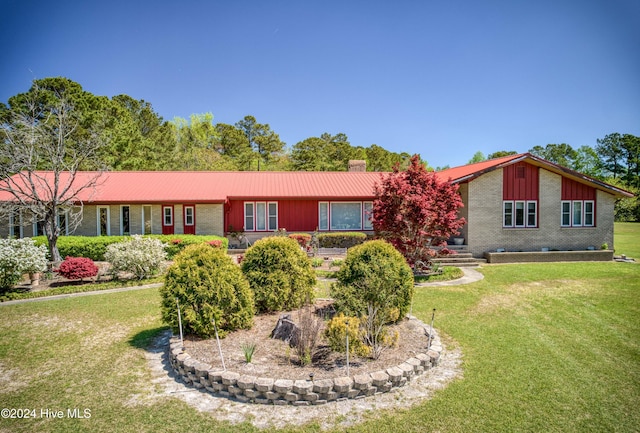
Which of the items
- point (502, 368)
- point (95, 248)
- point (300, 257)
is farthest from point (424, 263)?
point (95, 248)

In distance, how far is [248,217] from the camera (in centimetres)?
2330

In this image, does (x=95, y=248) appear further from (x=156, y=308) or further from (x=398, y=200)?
(x=398, y=200)

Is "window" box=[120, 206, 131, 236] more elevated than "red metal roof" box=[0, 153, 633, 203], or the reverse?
"red metal roof" box=[0, 153, 633, 203]

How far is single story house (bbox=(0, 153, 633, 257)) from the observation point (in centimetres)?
1997

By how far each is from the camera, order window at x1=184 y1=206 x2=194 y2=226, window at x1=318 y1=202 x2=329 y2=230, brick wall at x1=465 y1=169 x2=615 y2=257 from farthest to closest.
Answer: window at x1=318 y1=202 x2=329 y2=230
window at x1=184 y1=206 x2=194 y2=226
brick wall at x1=465 y1=169 x2=615 y2=257

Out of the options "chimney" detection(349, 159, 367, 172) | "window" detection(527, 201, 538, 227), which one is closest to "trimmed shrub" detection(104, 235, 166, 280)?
"chimney" detection(349, 159, 367, 172)

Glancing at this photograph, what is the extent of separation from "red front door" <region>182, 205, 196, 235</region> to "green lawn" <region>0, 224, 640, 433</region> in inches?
401

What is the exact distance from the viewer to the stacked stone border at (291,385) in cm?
554

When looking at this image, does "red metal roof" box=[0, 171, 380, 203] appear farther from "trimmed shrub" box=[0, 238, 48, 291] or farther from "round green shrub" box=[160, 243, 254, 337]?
"round green shrub" box=[160, 243, 254, 337]

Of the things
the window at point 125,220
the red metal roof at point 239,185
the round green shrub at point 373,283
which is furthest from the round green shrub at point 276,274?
the window at point 125,220

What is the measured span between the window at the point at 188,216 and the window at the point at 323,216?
8.21 meters

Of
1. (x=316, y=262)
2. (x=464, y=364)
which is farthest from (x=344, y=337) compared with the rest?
(x=316, y=262)

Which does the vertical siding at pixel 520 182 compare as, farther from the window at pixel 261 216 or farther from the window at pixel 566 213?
the window at pixel 261 216

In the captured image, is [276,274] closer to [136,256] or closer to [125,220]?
[136,256]
